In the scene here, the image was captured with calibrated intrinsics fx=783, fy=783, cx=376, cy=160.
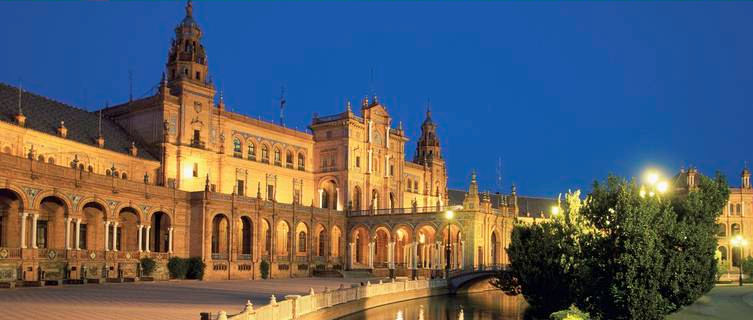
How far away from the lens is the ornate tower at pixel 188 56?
220 feet

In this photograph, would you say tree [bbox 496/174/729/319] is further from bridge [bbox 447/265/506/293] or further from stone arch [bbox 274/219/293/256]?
stone arch [bbox 274/219/293/256]

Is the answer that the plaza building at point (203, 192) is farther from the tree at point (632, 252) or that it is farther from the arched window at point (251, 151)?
the tree at point (632, 252)

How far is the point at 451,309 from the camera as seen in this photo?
48156mm

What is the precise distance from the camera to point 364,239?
82.2 meters

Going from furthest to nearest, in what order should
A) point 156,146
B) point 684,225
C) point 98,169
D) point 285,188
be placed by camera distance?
point 285,188 → point 156,146 → point 98,169 → point 684,225

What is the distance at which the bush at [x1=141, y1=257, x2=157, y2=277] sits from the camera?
52156 mm

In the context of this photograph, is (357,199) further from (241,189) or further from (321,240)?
(241,189)

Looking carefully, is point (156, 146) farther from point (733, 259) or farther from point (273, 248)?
point (733, 259)

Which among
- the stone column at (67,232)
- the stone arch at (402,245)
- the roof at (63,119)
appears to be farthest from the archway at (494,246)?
the stone column at (67,232)

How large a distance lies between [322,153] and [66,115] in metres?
30.0

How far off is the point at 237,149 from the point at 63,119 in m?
18.4

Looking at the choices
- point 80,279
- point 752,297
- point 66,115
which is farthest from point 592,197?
point 66,115

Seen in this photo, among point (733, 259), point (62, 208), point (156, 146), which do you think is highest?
point (156, 146)

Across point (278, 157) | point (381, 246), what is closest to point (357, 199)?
point (381, 246)
